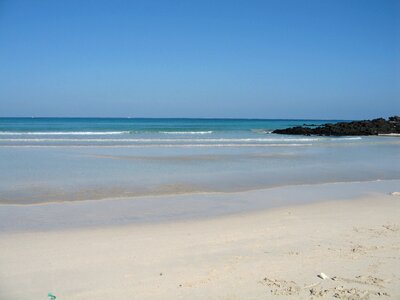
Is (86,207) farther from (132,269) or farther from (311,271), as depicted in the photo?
(311,271)

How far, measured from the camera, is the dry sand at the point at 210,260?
4.13 m

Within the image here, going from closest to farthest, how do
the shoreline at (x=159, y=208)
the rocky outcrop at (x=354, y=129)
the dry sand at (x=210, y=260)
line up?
the dry sand at (x=210, y=260) → the shoreline at (x=159, y=208) → the rocky outcrop at (x=354, y=129)

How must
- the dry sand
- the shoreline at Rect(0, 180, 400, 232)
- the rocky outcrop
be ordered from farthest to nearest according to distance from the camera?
the rocky outcrop → the shoreline at Rect(0, 180, 400, 232) → the dry sand

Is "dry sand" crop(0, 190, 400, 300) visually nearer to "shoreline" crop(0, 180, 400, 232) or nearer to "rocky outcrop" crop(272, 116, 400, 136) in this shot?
"shoreline" crop(0, 180, 400, 232)

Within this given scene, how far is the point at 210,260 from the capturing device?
4918 millimetres

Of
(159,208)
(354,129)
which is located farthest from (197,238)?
(354,129)

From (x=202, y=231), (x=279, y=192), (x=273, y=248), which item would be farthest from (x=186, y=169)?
(x=273, y=248)

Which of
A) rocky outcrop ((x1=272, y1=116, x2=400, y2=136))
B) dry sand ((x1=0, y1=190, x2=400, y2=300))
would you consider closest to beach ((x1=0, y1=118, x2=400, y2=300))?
dry sand ((x1=0, y1=190, x2=400, y2=300))

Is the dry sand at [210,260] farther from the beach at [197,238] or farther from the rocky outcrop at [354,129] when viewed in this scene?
the rocky outcrop at [354,129]

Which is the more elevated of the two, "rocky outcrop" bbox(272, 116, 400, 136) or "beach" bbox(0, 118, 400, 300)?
"rocky outcrop" bbox(272, 116, 400, 136)

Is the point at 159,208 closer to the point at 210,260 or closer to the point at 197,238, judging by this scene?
the point at 197,238

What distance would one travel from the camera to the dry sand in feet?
13.5

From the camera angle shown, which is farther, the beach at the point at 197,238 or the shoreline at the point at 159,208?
the shoreline at the point at 159,208

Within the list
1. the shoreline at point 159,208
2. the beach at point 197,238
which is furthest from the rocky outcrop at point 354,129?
the shoreline at point 159,208
